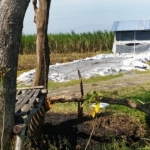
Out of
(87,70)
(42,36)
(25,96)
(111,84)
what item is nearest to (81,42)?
(87,70)

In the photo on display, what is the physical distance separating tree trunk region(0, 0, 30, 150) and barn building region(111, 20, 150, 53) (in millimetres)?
18967

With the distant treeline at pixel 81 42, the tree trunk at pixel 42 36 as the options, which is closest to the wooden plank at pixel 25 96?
the tree trunk at pixel 42 36

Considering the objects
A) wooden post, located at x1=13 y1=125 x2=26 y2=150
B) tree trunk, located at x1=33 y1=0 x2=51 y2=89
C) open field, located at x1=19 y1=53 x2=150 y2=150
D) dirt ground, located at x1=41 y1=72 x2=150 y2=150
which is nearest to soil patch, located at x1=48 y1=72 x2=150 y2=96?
open field, located at x1=19 y1=53 x2=150 y2=150

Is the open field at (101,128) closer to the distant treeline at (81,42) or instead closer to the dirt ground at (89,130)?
the dirt ground at (89,130)

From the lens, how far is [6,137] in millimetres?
4309

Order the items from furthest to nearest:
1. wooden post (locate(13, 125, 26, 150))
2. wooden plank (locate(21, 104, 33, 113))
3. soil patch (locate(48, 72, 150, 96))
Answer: soil patch (locate(48, 72, 150, 96))
wooden plank (locate(21, 104, 33, 113))
wooden post (locate(13, 125, 26, 150))

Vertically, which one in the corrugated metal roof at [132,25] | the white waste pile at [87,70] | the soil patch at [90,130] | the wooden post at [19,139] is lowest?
the soil patch at [90,130]

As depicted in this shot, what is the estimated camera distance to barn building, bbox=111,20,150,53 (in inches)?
901

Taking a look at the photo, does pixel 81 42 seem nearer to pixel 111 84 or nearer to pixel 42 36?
pixel 111 84

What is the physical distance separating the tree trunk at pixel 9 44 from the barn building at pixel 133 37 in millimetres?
18967

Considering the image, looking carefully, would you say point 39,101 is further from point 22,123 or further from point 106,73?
point 106,73

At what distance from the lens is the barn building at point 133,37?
22.9 meters

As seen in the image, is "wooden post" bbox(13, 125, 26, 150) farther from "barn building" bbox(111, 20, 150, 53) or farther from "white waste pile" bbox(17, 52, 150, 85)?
"barn building" bbox(111, 20, 150, 53)

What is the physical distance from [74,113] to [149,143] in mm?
A: 2660
